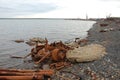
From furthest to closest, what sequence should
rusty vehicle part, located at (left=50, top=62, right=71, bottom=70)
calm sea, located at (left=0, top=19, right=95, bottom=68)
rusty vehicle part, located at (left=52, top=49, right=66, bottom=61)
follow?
1. calm sea, located at (left=0, top=19, right=95, bottom=68)
2. rusty vehicle part, located at (left=52, top=49, right=66, bottom=61)
3. rusty vehicle part, located at (left=50, top=62, right=71, bottom=70)

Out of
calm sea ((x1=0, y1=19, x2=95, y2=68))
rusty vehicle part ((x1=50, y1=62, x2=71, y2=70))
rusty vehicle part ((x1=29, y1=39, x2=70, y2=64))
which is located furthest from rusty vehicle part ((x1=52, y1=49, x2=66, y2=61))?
calm sea ((x1=0, y1=19, x2=95, y2=68))

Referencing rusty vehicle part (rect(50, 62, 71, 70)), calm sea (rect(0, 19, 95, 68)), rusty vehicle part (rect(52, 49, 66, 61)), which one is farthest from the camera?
calm sea (rect(0, 19, 95, 68))

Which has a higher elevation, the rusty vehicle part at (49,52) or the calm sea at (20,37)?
the rusty vehicle part at (49,52)

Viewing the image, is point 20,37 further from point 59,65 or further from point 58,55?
point 59,65

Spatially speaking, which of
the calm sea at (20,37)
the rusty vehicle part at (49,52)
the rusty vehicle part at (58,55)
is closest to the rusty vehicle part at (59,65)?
the rusty vehicle part at (58,55)

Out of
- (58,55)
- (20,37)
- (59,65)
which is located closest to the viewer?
(59,65)

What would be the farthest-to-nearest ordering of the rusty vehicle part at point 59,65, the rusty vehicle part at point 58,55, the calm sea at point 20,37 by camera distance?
1. the calm sea at point 20,37
2. the rusty vehicle part at point 58,55
3. the rusty vehicle part at point 59,65

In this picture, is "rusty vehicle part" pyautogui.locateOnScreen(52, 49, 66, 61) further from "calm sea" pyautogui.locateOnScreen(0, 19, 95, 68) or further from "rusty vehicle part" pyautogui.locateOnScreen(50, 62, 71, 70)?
"calm sea" pyautogui.locateOnScreen(0, 19, 95, 68)

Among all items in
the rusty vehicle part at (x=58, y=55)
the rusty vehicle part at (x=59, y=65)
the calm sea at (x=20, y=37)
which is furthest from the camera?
the calm sea at (x=20, y=37)

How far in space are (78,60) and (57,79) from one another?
3145 millimetres

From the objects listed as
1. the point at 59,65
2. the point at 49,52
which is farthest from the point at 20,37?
the point at 59,65

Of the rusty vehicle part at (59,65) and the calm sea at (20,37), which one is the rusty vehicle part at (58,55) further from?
the calm sea at (20,37)

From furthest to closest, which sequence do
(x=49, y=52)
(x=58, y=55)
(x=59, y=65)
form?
(x=49, y=52)
(x=58, y=55)
(x=59, y=65)

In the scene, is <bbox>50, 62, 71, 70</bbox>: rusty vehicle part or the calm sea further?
the calm sea
